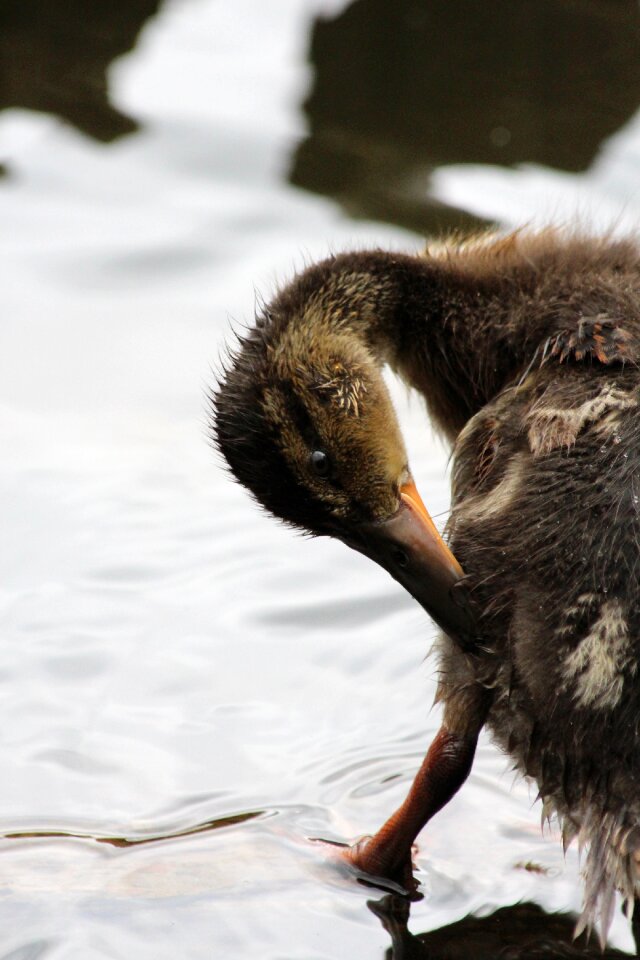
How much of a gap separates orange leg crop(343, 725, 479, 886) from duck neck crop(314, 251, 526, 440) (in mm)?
975

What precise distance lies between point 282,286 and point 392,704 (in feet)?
4.54

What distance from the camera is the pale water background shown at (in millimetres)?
3891

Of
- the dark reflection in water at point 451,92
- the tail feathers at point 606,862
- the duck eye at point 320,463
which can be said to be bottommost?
the tail feathers at point 606,862

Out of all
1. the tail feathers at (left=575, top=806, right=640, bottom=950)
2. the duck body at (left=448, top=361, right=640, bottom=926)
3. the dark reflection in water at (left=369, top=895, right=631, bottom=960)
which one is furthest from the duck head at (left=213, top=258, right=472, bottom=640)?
the dark reflection in water at (left=369, top=895, right=631, bottom=960)

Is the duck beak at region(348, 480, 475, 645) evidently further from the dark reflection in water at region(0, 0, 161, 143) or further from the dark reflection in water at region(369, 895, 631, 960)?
the dark reflection in water at region(0, 0, 161, 143)

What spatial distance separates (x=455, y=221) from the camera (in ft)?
23.6

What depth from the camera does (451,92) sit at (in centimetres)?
818

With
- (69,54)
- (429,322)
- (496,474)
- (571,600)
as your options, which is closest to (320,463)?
(496,474)

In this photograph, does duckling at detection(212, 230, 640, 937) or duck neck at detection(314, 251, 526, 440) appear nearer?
duckling at detection(212, 230, 640, 937)

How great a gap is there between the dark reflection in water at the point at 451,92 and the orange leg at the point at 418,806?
375 centimetres

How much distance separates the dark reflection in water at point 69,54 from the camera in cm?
805

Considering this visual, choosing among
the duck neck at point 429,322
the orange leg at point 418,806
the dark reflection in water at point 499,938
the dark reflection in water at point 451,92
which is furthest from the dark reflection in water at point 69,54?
the dark reflection in water at point 499,938

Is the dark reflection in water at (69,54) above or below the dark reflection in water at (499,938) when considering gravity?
above

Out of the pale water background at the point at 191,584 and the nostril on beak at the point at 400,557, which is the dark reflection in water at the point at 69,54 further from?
the nostril on beak at the point at 400,557
